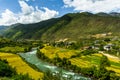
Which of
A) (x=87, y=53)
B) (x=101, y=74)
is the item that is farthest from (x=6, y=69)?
(x=87, y=53)

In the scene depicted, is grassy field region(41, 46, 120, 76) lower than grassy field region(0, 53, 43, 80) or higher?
lower

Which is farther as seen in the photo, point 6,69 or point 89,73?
point 89,73

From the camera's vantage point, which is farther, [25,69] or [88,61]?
[88,61]

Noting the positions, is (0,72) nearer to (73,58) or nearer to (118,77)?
(118,77)

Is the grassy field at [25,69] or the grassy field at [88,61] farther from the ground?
the grassy field at [25,69]

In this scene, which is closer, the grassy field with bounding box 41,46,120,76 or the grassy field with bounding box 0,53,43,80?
the grassy field with bounding box 0,53,43,80

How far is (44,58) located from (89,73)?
46351 millimetres

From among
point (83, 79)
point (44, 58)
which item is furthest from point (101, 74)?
point (44, 58)

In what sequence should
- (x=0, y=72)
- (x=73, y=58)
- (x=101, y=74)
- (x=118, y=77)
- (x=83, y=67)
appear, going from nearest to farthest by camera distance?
(x=0, y=72), (x=118, y=77), (x=101, y=74), (x=83, y=67), (x=73, y=58)

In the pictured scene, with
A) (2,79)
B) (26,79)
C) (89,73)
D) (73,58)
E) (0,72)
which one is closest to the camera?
(26,79)

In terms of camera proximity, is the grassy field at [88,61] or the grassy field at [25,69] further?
the grassy field at [88,61]

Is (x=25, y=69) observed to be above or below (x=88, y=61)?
above

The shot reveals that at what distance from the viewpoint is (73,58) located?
403 ft

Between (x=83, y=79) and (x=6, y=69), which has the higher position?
(x=6, y=69)
